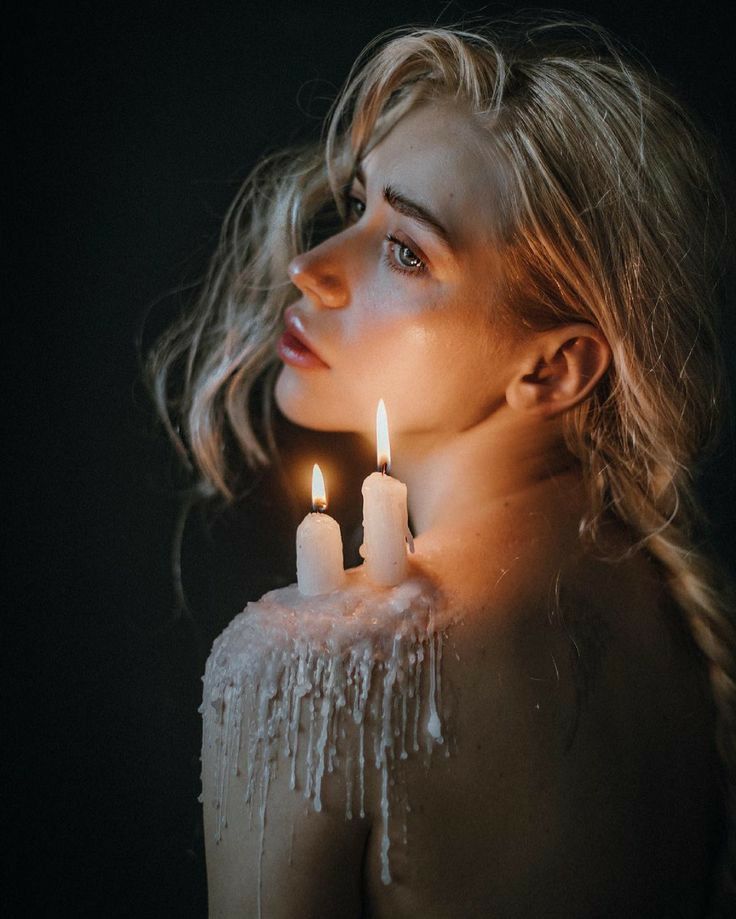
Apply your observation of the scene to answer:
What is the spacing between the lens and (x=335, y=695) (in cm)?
94

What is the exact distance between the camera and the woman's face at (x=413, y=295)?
41.5 inches

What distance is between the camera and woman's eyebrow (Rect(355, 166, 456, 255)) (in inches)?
41.3

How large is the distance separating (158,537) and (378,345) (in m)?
0.51

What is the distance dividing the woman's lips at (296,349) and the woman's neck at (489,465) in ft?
0.49

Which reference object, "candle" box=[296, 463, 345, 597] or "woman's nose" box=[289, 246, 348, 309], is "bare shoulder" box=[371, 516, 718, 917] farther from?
"woman's nose" box=[289, 246, 348, 309]

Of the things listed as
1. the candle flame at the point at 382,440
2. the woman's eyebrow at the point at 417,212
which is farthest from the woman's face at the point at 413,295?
the candle flame at the point at 382,440

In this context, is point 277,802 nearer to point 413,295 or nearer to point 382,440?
point 382,440

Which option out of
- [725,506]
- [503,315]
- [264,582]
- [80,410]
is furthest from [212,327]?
[725,506]

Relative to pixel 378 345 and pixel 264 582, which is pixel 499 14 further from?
pixel 264 582

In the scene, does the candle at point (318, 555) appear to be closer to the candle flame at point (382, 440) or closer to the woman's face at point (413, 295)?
the candle flame at point (382, 440)

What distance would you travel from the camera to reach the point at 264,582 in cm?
142

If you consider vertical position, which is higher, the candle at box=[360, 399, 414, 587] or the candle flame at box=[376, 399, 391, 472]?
the candle flame at box=[376, 399, 391, 472]

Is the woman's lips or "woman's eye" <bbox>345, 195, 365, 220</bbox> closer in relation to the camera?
the woman's lips

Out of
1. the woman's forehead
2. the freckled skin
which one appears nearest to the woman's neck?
the freckled skin
